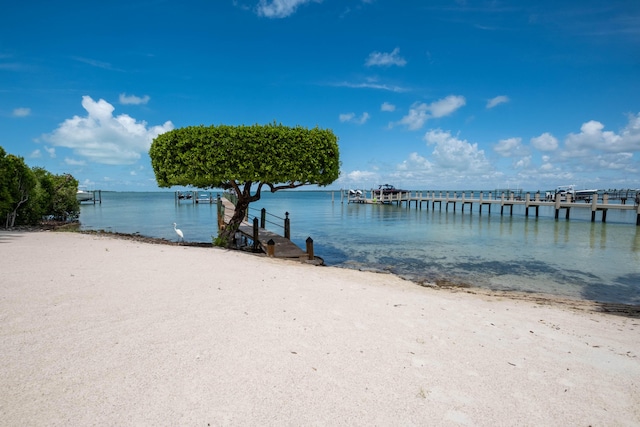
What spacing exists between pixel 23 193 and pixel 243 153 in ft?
50.4

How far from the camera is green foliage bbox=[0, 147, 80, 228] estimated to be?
687 inches

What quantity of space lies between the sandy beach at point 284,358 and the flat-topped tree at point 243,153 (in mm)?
7194

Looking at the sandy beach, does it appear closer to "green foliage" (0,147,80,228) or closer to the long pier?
"green foliage" (0,147,80,228)

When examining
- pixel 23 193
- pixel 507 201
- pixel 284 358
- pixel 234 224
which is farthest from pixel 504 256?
pixel 507 201

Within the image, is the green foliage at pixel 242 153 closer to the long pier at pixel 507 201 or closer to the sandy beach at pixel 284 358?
the sandy beach at pixel 284 358

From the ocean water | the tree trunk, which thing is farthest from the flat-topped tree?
the ocean water

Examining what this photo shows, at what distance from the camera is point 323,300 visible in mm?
6805

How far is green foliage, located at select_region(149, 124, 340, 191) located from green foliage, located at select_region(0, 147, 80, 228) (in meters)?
9.75

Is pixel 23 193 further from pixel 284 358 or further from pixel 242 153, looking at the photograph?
pixel 284 358

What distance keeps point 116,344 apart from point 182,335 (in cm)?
77

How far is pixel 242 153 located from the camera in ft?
45.1

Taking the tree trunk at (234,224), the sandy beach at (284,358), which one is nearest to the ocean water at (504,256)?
the tree trunk at (234,224)

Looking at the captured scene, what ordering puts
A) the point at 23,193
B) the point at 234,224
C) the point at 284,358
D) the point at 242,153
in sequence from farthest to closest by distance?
the point at 23,193 → the point at 234,224 → the point at 242,153 → the point at 284,358

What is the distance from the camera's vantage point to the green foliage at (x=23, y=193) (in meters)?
17.4
